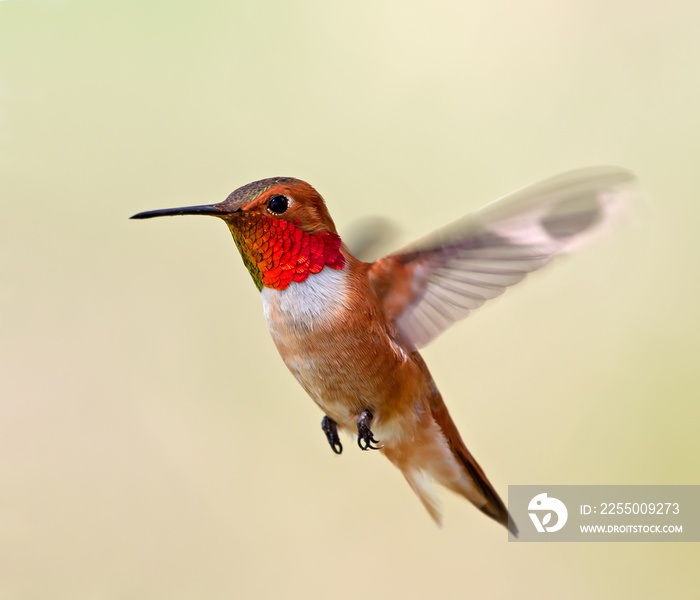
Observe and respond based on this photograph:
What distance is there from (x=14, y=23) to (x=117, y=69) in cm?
28

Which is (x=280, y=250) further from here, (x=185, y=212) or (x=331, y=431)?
(x=331, y=431)

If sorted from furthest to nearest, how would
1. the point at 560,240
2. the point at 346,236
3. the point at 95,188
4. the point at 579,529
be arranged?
1. the point at 95,188
2. the point at 579,529
3. the point at 346,236
4. the point at 560,240

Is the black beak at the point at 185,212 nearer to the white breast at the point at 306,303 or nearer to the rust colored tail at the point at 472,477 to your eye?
the white breast at the point at 306,303

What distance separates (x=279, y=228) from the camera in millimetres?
763

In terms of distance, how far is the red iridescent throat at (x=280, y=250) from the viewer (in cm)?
73

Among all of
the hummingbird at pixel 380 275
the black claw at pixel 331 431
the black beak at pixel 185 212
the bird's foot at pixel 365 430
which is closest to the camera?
the black beak at pixel 185 212

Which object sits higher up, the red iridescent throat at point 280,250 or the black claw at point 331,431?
the red iridescent throat at point 280,250

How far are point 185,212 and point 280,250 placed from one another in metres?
0.14

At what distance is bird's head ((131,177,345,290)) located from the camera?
2.31 feet

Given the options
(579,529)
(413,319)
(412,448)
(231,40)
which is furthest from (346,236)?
(231,40)

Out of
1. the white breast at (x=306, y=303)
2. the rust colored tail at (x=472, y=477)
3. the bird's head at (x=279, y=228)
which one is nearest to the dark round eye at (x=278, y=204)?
the bird's head at (x=279, y=228)

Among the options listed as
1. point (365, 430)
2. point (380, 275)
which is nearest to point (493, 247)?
point (380, 275)

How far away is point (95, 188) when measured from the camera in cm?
192

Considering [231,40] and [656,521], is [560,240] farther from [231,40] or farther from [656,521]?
[231,40]
